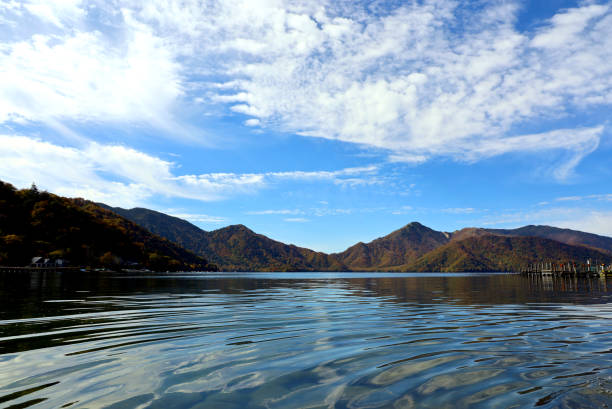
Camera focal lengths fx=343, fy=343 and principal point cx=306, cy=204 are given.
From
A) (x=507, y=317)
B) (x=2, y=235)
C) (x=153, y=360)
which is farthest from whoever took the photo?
(x=2, y=235)

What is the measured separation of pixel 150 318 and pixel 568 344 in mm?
19919

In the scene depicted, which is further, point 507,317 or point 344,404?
point 507,317

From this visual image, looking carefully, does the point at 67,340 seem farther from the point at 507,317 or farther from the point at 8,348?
the point at 507,317

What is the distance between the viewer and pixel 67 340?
42.4ft

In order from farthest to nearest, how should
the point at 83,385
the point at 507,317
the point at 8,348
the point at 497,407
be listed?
the point at 507,317 → the point at 8,348 → the point at 83,385 → the point at 497,407

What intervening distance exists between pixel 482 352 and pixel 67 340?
1493cm

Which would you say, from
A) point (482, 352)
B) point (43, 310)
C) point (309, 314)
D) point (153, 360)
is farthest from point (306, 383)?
point (43, 310)

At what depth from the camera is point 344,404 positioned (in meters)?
6.81

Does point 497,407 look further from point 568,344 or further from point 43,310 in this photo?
point 43,310

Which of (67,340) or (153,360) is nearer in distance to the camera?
(153,360)

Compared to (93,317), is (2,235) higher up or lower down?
higher up

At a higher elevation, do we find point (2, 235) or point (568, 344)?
point (2, 235)

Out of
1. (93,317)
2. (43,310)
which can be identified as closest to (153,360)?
(93,317)

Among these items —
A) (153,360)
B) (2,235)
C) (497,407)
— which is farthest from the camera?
(2,235)
